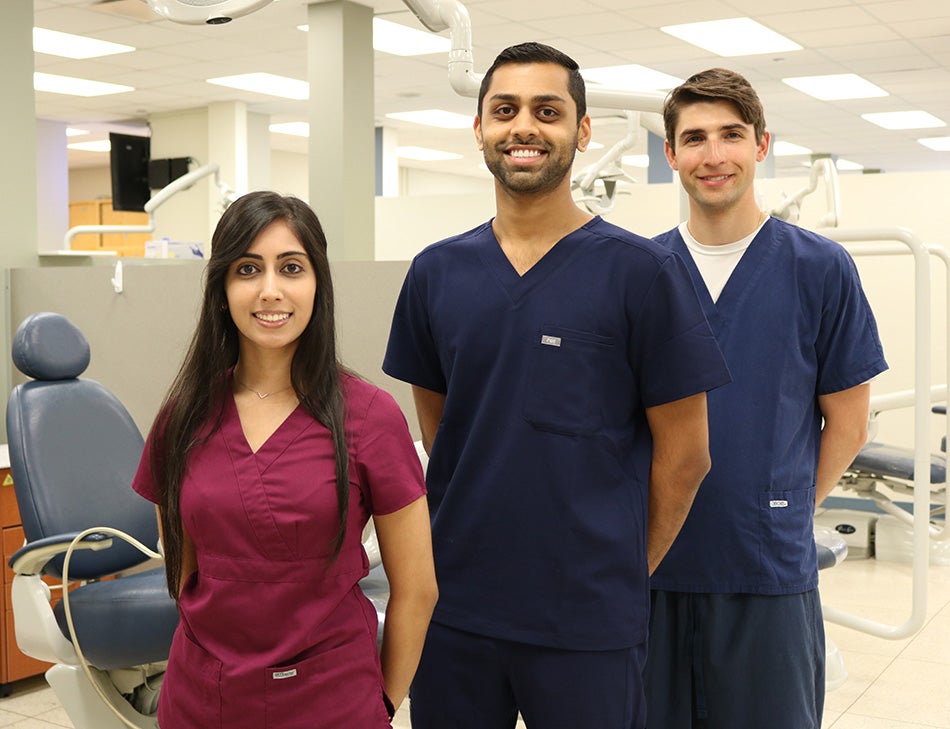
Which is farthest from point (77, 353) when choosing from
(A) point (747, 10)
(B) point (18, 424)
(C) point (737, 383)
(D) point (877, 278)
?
(A) point (747, 10)

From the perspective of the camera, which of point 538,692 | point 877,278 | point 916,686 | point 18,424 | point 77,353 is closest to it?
point 538,692

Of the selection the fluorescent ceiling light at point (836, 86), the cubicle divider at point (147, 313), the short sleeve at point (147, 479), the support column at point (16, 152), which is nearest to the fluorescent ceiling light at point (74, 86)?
the support column at point (16, 152)

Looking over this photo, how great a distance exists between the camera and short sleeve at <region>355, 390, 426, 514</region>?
1362 millimetres

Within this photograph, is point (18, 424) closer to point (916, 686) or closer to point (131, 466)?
point (131, 466)

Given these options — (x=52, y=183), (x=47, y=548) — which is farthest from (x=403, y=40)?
(x=47, y=548)

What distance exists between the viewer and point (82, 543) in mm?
2268

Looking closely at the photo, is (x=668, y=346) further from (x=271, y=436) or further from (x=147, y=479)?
(x=147, y=479)

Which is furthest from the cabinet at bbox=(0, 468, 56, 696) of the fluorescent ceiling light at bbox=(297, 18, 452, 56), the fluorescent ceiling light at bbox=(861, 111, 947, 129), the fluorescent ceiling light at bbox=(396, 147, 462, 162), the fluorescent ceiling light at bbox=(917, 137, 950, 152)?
the fluorescent ceiling light at bbox=(917, 137, 950, 152)

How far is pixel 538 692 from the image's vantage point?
1.36 meters

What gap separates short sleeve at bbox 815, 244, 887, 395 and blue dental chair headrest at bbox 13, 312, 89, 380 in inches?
72.3

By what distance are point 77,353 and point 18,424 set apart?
0.82 feet

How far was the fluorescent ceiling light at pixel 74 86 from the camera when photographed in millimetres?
8984

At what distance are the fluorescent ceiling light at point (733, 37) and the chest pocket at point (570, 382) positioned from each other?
6003 millimetres

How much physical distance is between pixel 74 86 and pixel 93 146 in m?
4.00
